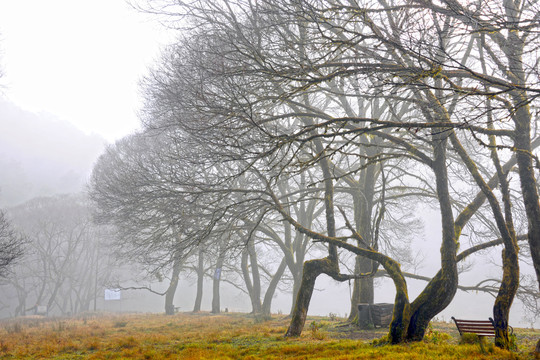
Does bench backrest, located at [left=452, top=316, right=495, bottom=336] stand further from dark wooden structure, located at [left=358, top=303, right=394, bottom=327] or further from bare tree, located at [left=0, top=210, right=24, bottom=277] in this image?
bare tree, located at [left=0, top=210, right=24, bottom=277]

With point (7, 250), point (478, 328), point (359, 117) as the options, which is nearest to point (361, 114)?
point (359, 117)

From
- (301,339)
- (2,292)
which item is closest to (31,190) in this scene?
(2,292)

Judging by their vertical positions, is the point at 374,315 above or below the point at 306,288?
below

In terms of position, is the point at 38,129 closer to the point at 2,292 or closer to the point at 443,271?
the point at 2,292

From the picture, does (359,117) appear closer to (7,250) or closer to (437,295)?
(437,295)

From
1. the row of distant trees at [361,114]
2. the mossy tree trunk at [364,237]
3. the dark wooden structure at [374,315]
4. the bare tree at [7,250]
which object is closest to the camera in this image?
the row of distant trees at [361,114]

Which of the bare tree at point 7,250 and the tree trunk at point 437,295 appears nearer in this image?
the tree trunk at point 437,295

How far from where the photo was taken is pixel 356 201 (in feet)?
51.0

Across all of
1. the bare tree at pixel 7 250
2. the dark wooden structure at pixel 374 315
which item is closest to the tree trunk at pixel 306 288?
the dark wooden structure at pixel 374 315

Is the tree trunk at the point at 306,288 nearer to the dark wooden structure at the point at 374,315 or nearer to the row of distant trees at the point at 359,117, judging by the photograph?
the row of distant trees at the point at 359,117

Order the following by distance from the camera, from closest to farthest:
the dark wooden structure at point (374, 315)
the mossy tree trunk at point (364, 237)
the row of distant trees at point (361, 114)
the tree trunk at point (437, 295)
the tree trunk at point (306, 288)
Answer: the row of distant trees at point (361, 114), the tree trunk at point (437, 295), the tree trunk at point (306, 288), the dark wooden structure at point (374, 315), the mossy tree trunk at point (364, 237)

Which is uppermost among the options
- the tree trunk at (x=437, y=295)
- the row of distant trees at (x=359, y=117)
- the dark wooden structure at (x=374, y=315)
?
the row of distant trees at (x=359, y=117)

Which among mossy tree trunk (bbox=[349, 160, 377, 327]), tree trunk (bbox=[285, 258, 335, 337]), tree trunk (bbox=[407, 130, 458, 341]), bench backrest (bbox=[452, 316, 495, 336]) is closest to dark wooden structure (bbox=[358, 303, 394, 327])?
mossy tree trunk (bbox=[349, 160, 377, 327])

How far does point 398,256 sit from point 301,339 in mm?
12648
